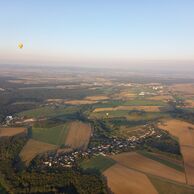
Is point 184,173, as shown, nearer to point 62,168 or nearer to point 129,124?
point 62,168

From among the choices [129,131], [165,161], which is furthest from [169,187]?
[129,131]

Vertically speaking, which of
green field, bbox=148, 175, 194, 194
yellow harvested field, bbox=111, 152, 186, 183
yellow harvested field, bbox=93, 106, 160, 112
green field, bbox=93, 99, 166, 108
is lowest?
green field, bbox=93, 99, 166, 108

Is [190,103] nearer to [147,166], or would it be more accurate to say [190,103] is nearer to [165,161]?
[165,161]

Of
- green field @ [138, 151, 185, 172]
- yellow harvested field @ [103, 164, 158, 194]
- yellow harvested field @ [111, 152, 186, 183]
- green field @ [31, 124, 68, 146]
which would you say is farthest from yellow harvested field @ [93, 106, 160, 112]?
yellow harvested field @ [103, 164, 158, 194]

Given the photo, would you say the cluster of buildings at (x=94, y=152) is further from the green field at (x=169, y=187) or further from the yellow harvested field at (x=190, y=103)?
the yellow harvested field at (x=190, y=103)

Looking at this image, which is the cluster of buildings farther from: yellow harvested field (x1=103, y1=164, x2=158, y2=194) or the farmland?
yellow harvested field (x1=103, y1=164, x2=158, y2=194)

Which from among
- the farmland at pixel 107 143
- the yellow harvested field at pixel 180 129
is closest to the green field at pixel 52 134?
the farmland at pixel 107 143

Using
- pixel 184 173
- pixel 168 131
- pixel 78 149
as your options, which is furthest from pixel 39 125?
pixel 184 173
